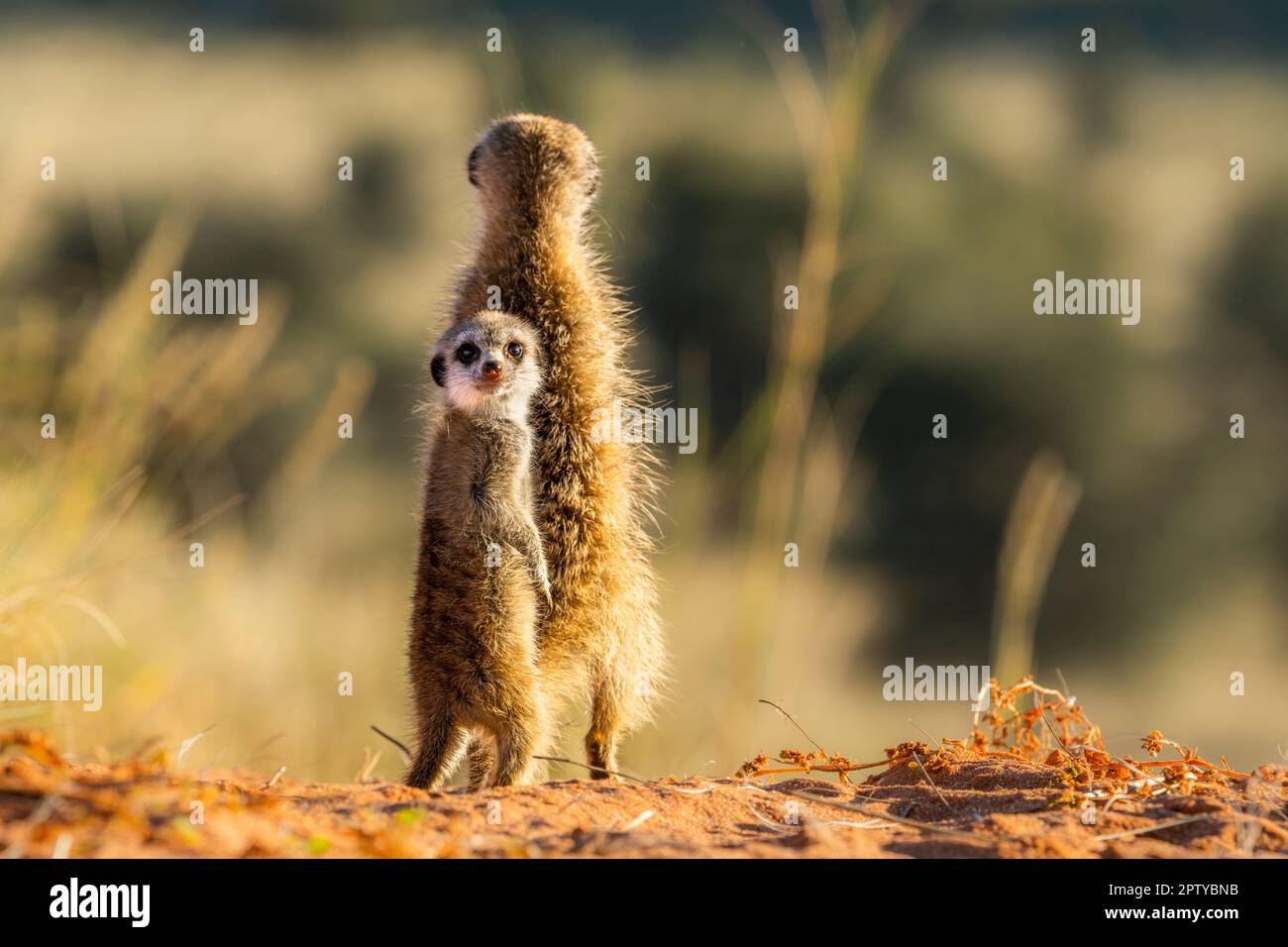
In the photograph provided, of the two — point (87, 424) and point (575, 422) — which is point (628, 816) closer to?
point (575, 422)

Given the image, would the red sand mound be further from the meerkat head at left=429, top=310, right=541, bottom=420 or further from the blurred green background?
the blurred green background

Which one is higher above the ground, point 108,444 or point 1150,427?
point 1150,427

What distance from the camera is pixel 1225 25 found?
25438 mm

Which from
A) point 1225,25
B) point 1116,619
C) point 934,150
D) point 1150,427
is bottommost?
point 1116,619

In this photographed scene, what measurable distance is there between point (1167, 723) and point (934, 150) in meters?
8.90

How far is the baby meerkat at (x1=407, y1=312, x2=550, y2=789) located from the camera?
4391mm

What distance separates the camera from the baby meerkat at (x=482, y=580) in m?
4.39

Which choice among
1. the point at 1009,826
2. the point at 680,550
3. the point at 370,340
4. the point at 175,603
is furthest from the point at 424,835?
the point at 370,340

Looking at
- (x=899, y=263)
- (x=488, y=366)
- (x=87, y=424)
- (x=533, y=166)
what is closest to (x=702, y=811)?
(x=488, y=366)

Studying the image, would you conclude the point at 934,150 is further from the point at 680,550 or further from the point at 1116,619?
the point at 680,550

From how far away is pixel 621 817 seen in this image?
150 inches

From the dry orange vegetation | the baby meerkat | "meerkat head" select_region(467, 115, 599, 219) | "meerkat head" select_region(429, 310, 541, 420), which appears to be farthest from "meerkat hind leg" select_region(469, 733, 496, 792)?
"meerkat head" select_region(467, 115, 599, 219)

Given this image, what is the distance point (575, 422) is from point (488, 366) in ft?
1.68

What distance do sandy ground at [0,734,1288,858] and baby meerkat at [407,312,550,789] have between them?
0.31m
